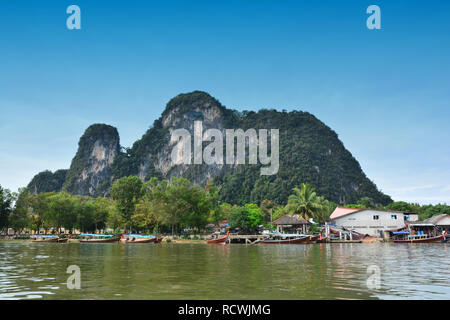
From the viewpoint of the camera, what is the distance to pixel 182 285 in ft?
42.6

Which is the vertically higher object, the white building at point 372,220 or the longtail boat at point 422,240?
the white building at point 372,220

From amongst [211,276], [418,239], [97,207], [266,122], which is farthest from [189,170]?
[211,276]

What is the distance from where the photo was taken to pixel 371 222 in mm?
62531

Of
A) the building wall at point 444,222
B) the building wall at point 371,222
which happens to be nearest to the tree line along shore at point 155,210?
the building wall at point 371,222

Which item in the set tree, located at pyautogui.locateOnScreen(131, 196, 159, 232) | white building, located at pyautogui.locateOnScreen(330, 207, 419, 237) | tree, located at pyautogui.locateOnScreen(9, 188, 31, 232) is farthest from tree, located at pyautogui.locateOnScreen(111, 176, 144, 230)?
white building, located at pyautogui.locateOnScreen(330, 207, 419, 237)

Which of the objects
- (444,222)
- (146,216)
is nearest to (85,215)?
(146,216)

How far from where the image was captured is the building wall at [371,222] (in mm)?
61812

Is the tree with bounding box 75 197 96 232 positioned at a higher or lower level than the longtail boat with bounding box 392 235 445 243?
higher

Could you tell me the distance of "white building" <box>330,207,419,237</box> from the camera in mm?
61844

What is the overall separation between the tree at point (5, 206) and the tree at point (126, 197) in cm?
2072

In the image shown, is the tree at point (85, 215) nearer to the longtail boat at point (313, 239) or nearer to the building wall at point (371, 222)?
the longtail boat at point (313, 239)

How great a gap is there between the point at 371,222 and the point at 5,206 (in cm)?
7231

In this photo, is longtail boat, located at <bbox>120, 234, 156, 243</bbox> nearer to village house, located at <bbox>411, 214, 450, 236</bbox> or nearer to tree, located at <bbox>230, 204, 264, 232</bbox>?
tree, located at <bbox>230, 204, 264, 232</bbox>
